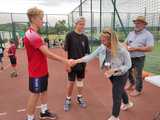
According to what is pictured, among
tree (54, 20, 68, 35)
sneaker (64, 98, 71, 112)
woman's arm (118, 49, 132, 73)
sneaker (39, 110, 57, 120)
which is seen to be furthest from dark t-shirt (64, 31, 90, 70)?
tree (54, 20, 68, 35)

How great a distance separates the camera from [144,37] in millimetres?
4766

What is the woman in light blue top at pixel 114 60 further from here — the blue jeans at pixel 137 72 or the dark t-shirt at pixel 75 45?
the blue jeans at pixel 137 72

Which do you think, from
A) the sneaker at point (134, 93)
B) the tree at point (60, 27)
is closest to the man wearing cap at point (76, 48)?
the sneaker at point (134, 93)

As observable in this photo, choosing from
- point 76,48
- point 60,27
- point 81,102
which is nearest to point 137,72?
point 81,102

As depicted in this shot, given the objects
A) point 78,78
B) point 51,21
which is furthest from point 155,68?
point 51,21

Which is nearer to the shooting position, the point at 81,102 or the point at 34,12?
the point at 34,12

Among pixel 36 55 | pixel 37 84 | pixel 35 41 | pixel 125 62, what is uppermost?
pixel 35 41

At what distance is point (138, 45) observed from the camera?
4.83 m

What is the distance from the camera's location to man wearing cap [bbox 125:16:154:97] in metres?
4.73

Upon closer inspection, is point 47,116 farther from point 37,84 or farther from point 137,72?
point 137,72

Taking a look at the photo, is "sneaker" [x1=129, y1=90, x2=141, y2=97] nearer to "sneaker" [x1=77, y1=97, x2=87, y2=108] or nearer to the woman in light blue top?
"sneaker" [x1=77, y1=97, x2=87, y2=108]

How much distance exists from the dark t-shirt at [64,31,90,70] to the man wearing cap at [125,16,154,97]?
107 cm

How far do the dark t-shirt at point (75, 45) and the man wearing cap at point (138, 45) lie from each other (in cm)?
107

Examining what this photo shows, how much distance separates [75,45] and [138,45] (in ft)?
4.58
